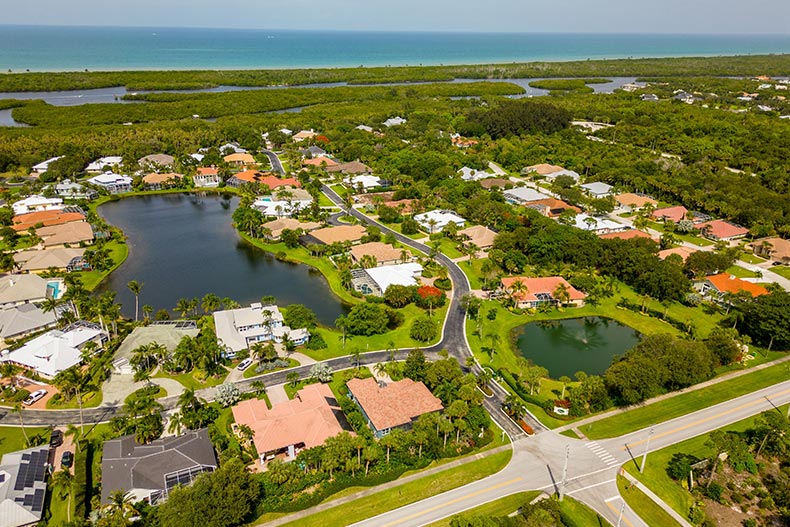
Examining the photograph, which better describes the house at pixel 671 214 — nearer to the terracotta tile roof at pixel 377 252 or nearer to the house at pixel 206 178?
the terracotta tile roof at pixel 377 252

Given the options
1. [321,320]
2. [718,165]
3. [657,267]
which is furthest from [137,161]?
[718,165]

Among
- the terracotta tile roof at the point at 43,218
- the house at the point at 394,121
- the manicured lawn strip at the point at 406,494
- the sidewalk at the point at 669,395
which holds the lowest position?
the sidewalk at the point at 669,395

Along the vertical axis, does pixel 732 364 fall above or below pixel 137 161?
below

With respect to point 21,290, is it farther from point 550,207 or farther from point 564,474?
point 550,207

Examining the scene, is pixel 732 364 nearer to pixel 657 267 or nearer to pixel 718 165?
pixel 657 267

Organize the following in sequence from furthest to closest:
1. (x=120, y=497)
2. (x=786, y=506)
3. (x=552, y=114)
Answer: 1. (x=552, y=114)
2. (x=786, y=506)
3. (x=120, y=497)

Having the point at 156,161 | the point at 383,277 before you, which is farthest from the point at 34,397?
the point at 156,161

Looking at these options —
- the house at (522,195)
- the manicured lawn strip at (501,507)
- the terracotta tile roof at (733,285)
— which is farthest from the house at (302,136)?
the manicured lawn strip at (501,507)
